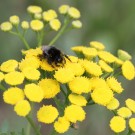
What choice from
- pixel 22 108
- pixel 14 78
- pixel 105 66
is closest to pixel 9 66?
pixel 14 78

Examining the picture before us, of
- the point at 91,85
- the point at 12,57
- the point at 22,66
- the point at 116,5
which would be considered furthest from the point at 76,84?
the point at 116,5

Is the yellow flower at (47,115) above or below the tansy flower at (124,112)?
below

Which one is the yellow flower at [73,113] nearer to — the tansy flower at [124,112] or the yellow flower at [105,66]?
the tansy flower at [124,112]

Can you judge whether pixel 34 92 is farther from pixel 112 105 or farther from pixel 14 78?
pixel 112 105

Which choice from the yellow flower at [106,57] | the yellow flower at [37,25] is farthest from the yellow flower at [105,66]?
the yellow flower at [37,25]

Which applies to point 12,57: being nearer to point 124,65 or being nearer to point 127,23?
point 127,23

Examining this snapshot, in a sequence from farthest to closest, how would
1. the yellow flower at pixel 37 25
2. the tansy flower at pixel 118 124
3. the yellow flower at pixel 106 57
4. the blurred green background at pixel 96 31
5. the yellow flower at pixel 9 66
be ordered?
the blurred green background at pixel 96 31 → the yellow flower at pixel 37 25 → the yellow flower at pixel 106 57 → the yellow flower at pixel 9 66 → the tansy flower at pixel 118 124

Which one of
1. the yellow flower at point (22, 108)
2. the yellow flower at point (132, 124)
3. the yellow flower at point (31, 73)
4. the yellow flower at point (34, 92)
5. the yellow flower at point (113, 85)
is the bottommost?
the yellow flower at point (22, 108)
